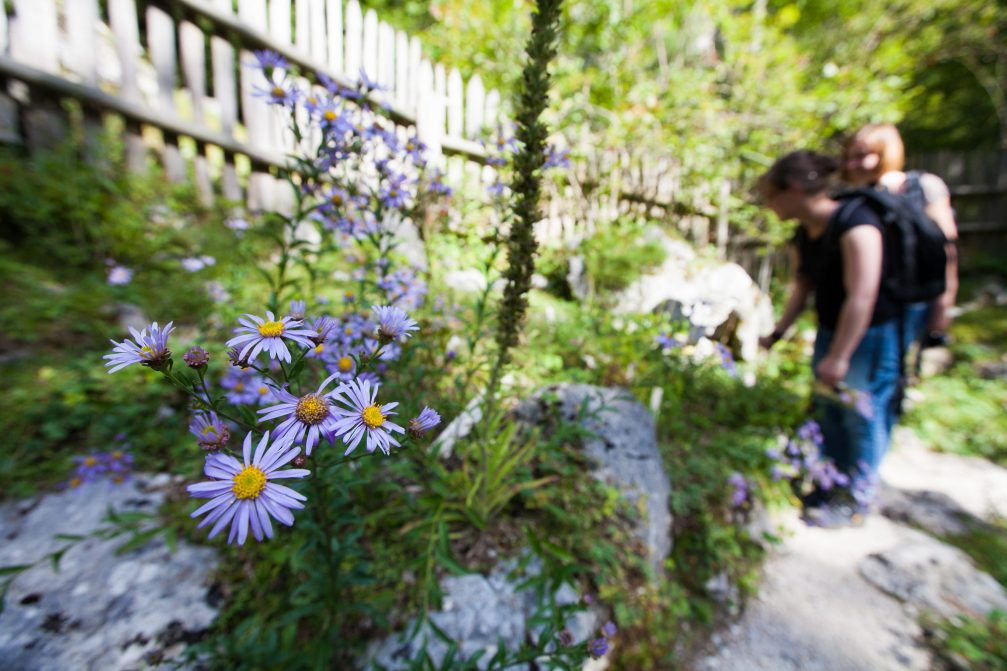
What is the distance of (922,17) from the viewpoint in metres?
6.45

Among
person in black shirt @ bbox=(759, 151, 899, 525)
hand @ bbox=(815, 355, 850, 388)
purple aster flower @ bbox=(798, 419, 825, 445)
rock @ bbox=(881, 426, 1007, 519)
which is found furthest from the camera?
rock @ bbox=(881, 426, 1007, 519)

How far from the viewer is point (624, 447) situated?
189cm

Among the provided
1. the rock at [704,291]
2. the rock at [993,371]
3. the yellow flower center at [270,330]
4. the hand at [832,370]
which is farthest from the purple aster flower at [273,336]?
the rock at [993,371]

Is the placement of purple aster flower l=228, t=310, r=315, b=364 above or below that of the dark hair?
below

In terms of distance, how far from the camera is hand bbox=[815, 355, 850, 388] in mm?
2195

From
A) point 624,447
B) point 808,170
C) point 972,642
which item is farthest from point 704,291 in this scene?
point 972,642

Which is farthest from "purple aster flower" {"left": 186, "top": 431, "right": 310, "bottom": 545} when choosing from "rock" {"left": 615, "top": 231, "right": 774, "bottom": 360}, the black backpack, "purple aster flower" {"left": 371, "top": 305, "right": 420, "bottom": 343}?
"rock" {"left": 615, "top": 231, "right": 774, "bottom": 360}

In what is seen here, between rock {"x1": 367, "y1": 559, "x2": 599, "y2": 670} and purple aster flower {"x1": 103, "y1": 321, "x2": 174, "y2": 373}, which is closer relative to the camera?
purple aster flower {"x1": 103, "y1": 321, "x2": 174, "y2": 373}

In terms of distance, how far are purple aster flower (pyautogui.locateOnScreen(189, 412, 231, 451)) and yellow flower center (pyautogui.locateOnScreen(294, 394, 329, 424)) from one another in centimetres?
12

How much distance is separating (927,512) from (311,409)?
391cm

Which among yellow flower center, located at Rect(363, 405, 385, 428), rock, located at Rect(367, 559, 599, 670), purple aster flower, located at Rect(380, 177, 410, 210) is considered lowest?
rock, located at Rect(367, 559, 599, 670)

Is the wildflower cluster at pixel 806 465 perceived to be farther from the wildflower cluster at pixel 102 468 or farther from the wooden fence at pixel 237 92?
the wildflower cluster at pixel 102 468

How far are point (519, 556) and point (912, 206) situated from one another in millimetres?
2639

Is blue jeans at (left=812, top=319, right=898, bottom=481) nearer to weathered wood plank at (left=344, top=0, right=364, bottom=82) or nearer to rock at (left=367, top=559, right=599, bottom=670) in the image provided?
rock at (left=367, top=559, right=599, bottom=670)
